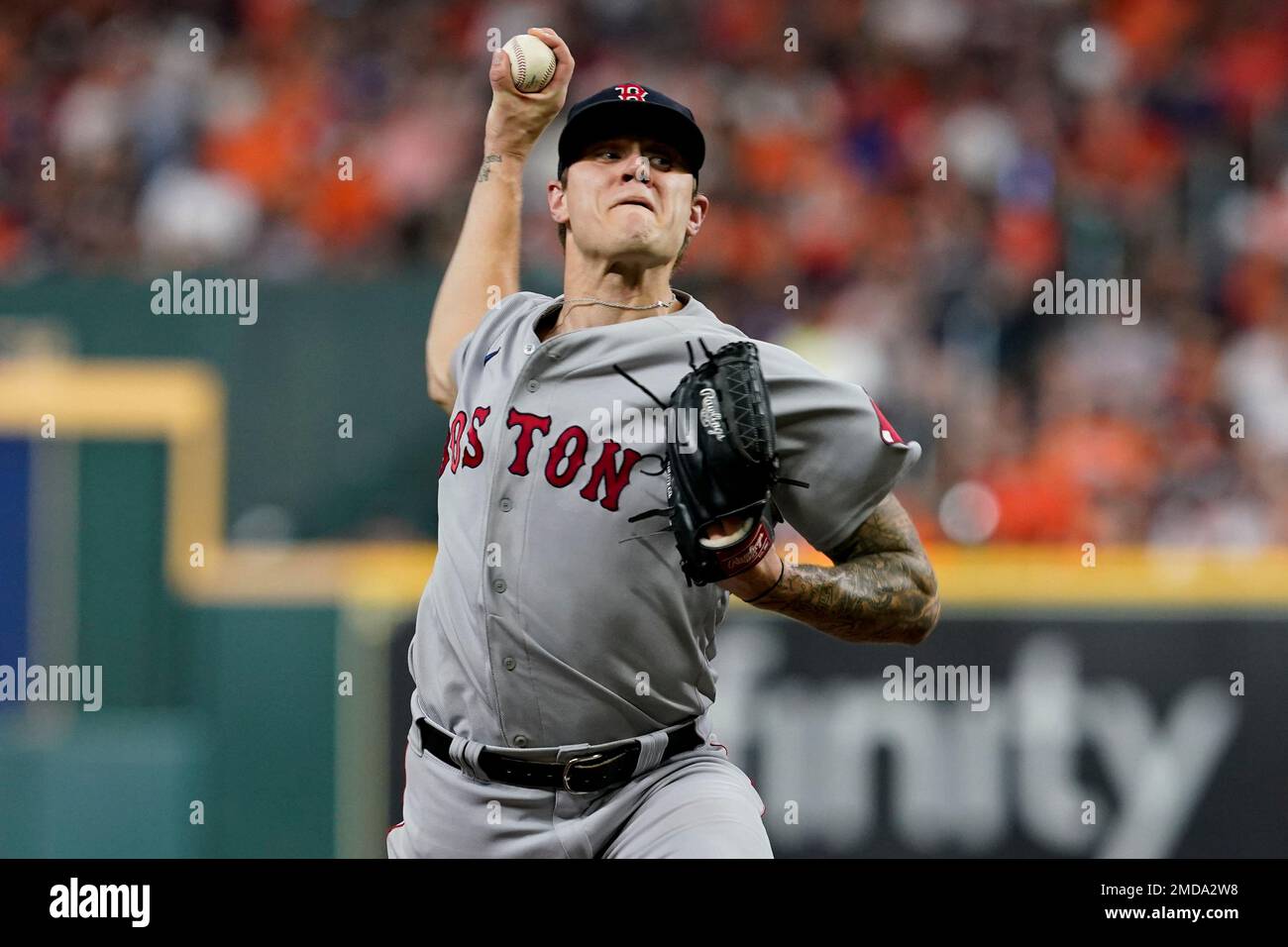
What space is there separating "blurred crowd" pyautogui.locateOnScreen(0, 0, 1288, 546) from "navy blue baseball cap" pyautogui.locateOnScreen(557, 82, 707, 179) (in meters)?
3.07

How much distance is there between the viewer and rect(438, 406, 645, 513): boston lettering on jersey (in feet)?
9.67

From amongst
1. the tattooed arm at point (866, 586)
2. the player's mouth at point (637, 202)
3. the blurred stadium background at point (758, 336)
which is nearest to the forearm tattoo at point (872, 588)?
the tattooed arm at point (866, 586)

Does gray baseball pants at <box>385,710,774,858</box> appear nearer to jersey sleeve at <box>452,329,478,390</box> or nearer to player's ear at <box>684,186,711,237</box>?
jersey sleeve at <box>452,329,478,390</box>

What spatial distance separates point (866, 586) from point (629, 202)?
2.67ft

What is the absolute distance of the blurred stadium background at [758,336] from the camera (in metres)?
5.54

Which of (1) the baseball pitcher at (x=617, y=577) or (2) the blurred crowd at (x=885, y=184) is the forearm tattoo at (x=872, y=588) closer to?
(1) the baseball pitcher at (x=617, y=577)

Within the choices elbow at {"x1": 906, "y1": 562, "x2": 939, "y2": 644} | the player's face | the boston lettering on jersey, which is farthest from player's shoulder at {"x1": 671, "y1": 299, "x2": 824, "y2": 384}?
elbow at {"x1": 906, "y1": 562, "x2": 939, "y2": 644}

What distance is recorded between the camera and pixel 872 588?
3010mm

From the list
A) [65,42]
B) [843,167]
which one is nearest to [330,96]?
[65,42]

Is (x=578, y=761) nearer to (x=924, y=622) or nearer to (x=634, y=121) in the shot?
(x=924, y=622)

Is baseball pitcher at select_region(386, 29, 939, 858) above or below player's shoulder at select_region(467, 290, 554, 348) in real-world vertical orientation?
below

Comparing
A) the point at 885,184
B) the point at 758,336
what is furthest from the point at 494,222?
the point at 885,184
